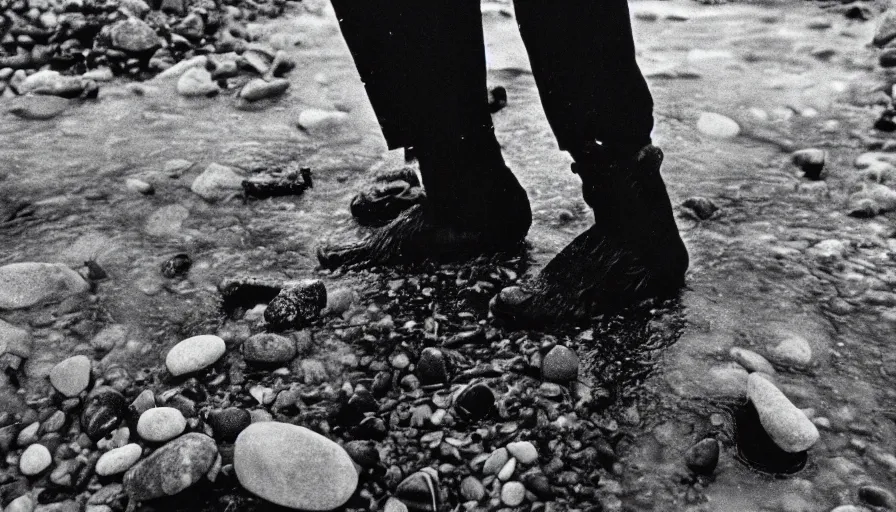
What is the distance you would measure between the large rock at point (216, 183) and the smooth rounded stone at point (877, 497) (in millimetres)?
2487

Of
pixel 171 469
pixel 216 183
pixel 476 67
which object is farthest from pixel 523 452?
pixel 216 183

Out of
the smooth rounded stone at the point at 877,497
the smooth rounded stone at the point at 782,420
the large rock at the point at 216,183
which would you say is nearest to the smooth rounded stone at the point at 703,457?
the smooth rounded stone at the point at 782,420

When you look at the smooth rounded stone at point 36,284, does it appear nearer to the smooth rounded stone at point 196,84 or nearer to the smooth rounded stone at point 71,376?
the smooth rounded stone at point 71,376

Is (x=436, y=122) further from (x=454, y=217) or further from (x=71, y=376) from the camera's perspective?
(x=71, y=376)

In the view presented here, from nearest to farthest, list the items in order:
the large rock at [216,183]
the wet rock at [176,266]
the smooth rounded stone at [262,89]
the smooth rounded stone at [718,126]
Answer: the wet rock at [176,266]
the large rock at [216,183]
the smooth rounded stone at [718,126]
the smooth rounded stone at [262,89]

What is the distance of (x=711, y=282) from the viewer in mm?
2383

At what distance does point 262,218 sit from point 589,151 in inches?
55.4

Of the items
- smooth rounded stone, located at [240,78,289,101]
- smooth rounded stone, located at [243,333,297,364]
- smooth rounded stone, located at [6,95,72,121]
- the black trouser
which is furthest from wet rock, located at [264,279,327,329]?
smooth rounded stone, located at [6,95,72,121]

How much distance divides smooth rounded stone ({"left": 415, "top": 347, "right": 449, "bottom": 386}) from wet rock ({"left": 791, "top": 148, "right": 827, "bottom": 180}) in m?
1.84

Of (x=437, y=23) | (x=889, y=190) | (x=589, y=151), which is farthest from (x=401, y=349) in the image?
(x=889, y=190)

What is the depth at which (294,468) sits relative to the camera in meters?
1.70

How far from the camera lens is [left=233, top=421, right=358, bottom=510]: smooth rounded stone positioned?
169cm

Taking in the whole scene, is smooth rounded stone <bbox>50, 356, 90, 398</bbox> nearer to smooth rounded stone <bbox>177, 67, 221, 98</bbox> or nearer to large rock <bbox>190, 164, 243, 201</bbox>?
large rock <bbox>190, 164, 243, 201</bbox>

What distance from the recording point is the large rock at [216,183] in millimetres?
3031
